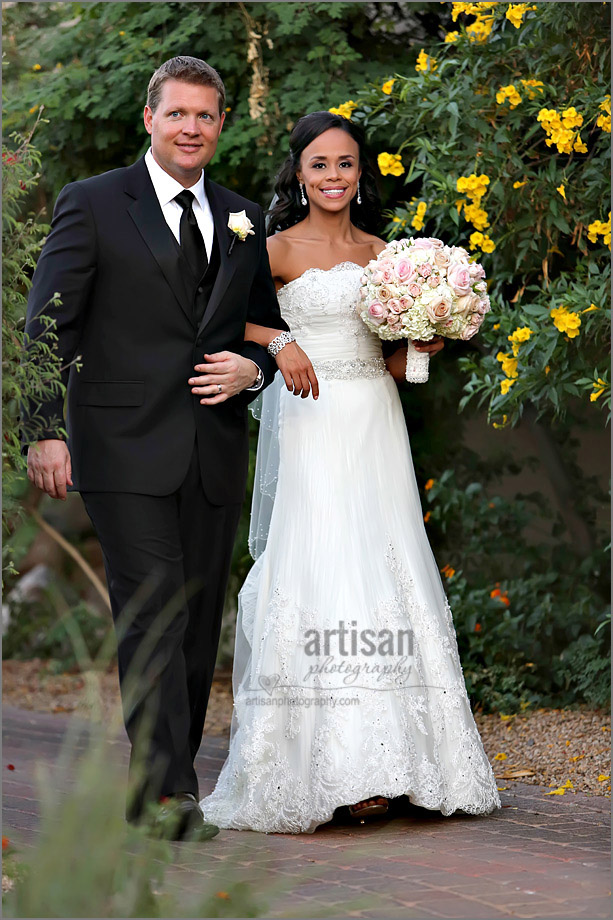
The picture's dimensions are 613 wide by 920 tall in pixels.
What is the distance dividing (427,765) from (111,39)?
3898mm

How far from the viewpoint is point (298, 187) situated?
188 inches

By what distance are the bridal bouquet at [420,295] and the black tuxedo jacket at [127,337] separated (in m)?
0.62

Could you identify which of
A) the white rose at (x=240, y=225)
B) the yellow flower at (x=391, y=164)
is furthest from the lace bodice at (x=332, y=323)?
the yellow flower at (x=391, y=164)

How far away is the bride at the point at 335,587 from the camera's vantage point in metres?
4.07

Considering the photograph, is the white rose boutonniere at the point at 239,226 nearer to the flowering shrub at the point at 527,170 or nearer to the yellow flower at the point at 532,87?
the flowering shrub at the point at 527,170

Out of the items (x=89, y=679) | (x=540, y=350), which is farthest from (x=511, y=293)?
(x=89, y=679)

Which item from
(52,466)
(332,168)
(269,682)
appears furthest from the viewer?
(332,168)

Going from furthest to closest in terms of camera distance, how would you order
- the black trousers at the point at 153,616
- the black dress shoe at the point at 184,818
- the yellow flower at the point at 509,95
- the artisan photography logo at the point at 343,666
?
the yellow flower at the point at 509,95
the artisan photography logo at the point at 343,666
the black trousers at the point at 153,616
the black dress shoe at the point at 184,818

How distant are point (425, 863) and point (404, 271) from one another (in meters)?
1.94

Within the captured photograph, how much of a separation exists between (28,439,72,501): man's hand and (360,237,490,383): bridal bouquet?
4.09ft

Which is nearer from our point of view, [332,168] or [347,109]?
[332,168]

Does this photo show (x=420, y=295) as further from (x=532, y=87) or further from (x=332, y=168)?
(x=532, y=87)

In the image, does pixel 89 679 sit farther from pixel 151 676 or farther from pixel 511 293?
pixel 511 293

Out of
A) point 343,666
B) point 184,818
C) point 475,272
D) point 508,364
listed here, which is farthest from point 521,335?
point 184,818
